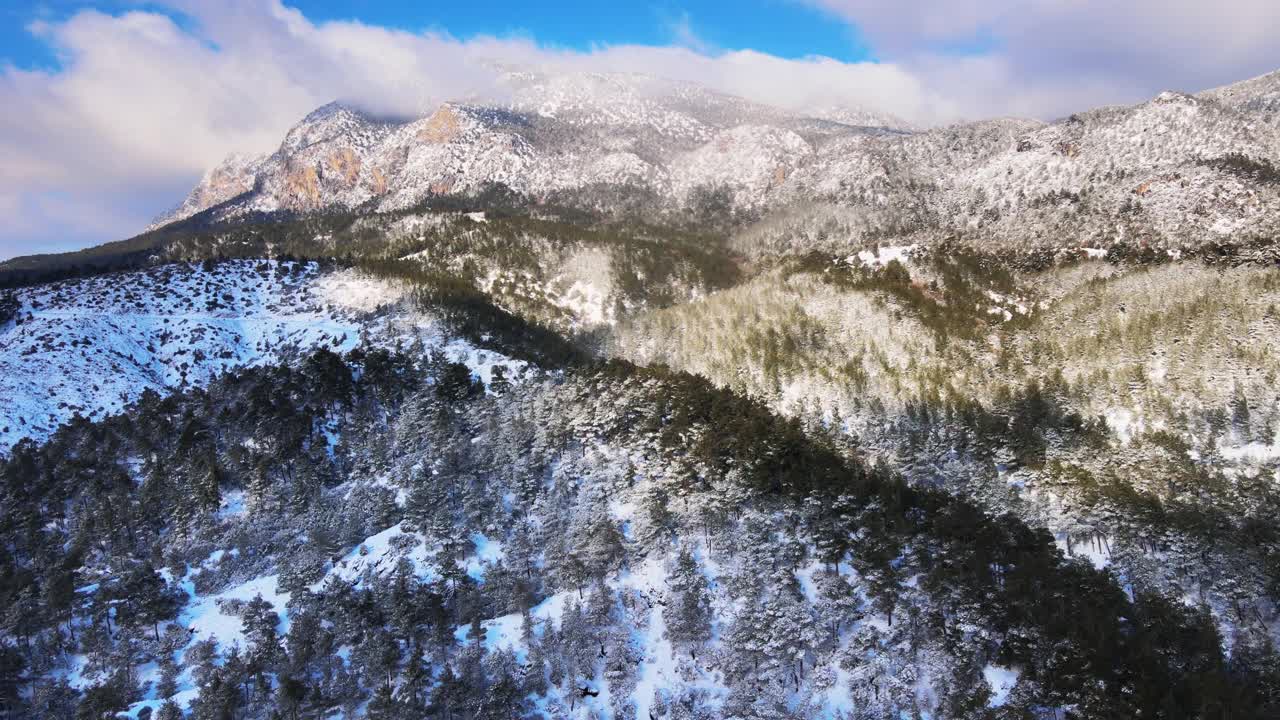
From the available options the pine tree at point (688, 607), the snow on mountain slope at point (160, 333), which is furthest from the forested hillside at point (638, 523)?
the snow on mountain slope at point (160, 333)

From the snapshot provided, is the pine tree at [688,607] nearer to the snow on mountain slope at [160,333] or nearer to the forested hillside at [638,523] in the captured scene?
the forested hillside at [638,523]

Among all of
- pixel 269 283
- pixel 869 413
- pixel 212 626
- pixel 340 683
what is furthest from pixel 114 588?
pixel 269 283

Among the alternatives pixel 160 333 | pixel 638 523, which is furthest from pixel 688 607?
pixel 160 333

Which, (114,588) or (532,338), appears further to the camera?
(532,338)

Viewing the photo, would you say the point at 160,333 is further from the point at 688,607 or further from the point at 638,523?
the point at 688,607

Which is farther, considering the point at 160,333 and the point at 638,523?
the point at 160,333

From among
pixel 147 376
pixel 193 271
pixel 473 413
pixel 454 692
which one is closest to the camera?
pixel 454 692

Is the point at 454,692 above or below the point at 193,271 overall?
below

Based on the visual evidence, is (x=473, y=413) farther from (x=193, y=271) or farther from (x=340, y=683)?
(x=193, y=271)
